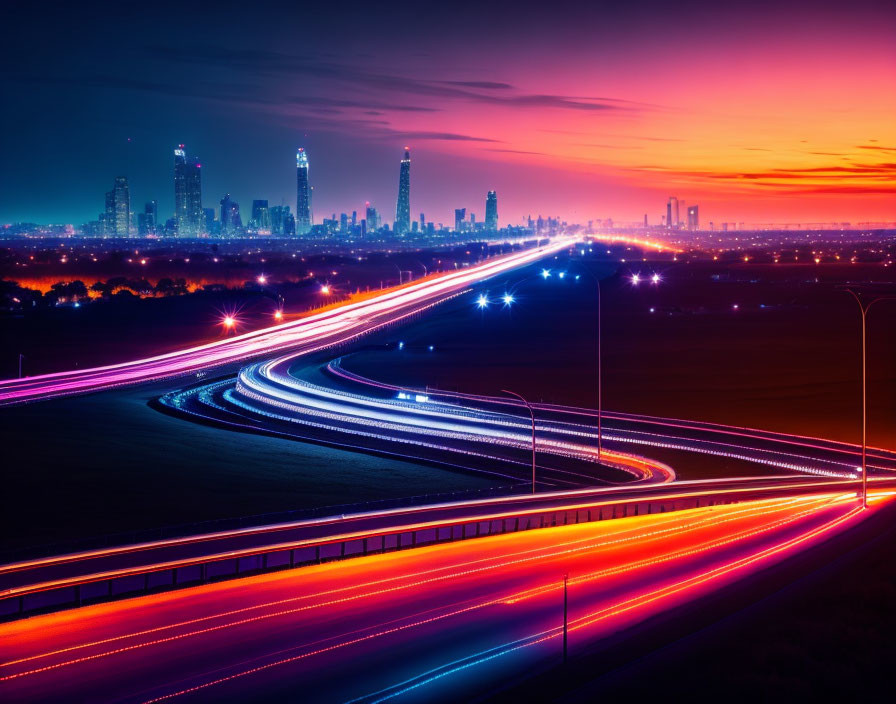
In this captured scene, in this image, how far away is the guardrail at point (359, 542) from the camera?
2041cm

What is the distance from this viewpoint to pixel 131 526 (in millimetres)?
29156

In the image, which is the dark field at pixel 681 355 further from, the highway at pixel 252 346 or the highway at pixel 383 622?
the highway at pixel 383 622

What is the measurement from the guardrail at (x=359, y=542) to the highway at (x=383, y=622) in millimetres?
1048

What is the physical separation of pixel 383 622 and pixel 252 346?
55.0m

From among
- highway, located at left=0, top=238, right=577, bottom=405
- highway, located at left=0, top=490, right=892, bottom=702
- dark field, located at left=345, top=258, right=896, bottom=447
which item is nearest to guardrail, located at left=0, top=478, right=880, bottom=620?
highway, located at left=0, top=490, right=892, bottom=702

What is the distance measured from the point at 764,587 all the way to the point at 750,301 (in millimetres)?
96726

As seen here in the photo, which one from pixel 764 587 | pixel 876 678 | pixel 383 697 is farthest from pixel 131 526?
pixel 876 678

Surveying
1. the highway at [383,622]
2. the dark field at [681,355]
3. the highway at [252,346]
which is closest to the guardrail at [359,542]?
the highway at [383,622]

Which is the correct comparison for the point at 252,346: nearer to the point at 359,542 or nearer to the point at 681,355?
the point at 681,355

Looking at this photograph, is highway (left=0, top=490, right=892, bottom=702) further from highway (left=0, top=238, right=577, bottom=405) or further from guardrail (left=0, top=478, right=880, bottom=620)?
highway (left=0, top=238, right=577, bottom=405)

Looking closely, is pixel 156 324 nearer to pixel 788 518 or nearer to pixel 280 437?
pixel 280 437

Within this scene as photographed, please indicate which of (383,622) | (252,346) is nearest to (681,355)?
(252,346)

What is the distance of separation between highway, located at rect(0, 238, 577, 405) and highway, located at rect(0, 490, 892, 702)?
114 ft

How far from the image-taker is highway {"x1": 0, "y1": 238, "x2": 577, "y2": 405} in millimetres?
54125
